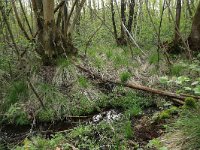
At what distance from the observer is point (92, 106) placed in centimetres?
568

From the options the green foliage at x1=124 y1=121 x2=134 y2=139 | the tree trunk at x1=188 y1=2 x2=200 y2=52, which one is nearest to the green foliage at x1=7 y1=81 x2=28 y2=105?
the green foliage at x1=124 y1=121 x2=134 y2=139

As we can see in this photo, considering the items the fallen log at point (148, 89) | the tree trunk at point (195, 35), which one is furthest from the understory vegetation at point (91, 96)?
the tree trunk at point (195, 35)

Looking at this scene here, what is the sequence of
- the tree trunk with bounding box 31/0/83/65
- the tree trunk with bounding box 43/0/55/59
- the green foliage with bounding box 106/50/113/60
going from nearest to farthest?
the tree trunk with bounding box 43/0/55/59 → the tree trunk with bounding box 31/0/83/65 → the green foliage with bounding box 106/50/113/60

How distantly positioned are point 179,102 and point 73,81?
2.36 m

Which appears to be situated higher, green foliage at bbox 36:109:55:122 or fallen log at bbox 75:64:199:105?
fallen log at bbox 75:64:199:105

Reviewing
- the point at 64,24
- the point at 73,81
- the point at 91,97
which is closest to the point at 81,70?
the point at 73,81

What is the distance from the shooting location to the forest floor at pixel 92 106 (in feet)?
14.2

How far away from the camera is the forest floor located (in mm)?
4324

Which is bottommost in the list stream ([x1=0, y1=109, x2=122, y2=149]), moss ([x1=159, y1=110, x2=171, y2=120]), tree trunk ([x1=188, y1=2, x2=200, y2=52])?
stream ([x1=0, y1=109, x2=122, y2=149])

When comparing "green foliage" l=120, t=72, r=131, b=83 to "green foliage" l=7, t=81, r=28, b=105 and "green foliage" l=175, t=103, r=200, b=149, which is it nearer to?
"green foliage" l=7, t=81, r=28, b=105

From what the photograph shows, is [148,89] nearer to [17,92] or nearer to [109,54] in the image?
[109,54]

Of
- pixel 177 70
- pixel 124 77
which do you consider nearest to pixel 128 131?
pixel 124 77

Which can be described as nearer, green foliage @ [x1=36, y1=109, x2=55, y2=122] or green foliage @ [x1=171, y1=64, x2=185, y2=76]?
green foliage @ [x1=36, y1=109, x2=55, y2=122]

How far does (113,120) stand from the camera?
199 inches
